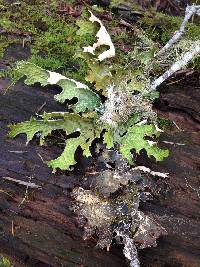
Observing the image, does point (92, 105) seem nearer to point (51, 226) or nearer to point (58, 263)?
point (51, 226)

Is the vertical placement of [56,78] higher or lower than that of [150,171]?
higher

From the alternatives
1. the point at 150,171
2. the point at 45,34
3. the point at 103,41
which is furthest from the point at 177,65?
the point at 45,34

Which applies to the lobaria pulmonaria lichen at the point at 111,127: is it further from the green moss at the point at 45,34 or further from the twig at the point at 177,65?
the green moss at the point at 45,34

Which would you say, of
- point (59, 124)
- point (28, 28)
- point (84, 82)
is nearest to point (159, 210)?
point (59, 124)

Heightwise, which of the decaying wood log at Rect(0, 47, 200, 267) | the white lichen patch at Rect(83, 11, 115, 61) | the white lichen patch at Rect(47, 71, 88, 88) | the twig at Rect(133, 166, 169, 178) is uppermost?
the white lichen patch at Rect(83, 11, 115, 61)

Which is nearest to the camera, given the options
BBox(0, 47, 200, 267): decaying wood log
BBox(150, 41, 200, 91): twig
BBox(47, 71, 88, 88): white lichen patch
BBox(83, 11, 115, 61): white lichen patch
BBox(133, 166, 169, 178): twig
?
BBox(0, 47, 200, 267): decaying wood log

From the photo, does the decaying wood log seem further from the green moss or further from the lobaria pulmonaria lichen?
the green moss

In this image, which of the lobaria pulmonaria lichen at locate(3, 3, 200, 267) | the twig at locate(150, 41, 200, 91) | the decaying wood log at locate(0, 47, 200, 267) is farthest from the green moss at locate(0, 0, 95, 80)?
the twig at locate(150, 41, 200, 91)

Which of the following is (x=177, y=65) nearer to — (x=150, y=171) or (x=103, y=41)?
(x=103, y=41)

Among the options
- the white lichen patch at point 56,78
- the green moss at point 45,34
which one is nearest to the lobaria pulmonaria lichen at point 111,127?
the white lichen patch at point 56,78
